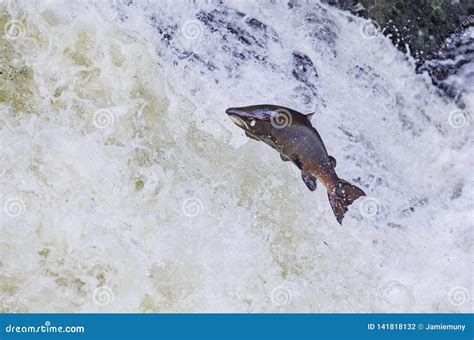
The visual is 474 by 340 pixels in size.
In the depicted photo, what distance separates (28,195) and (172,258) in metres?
1.02

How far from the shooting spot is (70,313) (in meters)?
3.96

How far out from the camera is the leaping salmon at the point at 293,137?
11.9 ft

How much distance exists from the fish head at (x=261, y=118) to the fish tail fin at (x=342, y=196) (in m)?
0.55
